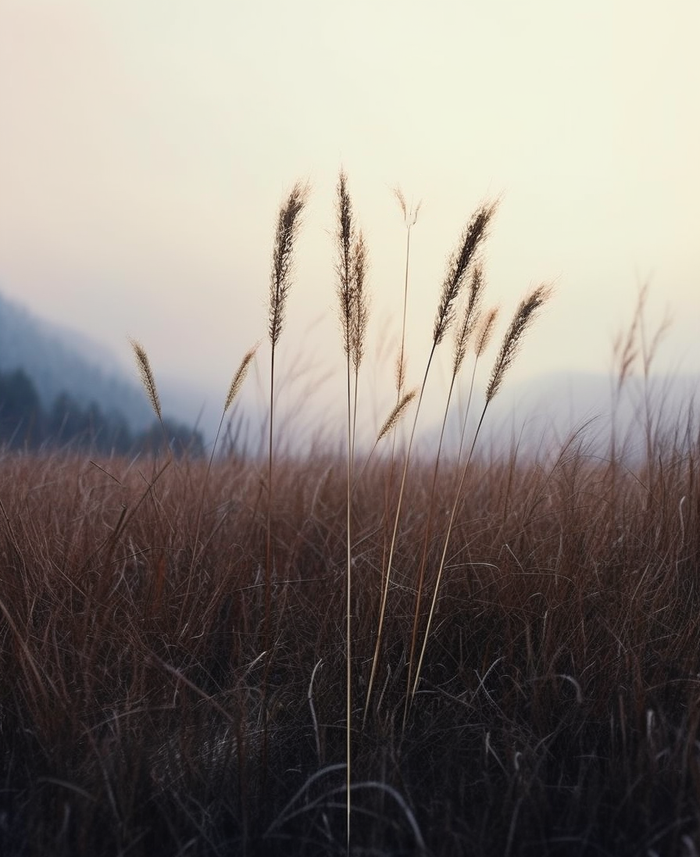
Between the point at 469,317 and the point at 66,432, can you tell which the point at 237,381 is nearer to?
the point at 469,317

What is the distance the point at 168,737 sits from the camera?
1.76 m

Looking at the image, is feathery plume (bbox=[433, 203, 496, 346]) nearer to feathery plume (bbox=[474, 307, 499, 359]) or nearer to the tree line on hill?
feathery plume (bbox=[474, 307, 499, 359])

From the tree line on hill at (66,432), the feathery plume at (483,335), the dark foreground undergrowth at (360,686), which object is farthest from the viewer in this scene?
the tree line on hill at (66,432)

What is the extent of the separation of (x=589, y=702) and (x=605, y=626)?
8.0 inches

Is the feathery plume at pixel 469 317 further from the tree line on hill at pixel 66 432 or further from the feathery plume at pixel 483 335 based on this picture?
the tree line on hill at pixel 66 432

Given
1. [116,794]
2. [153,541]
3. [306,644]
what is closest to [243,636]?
[306,644]

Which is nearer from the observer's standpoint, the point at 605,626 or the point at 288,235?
the point at 288,235

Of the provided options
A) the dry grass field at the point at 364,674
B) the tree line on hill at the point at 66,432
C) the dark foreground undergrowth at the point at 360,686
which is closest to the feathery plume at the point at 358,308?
the dry grass field at the point at 364,674

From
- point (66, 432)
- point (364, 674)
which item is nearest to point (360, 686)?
point (364, 674)

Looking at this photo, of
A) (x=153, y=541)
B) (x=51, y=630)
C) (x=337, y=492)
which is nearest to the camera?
(x=51, y=630)

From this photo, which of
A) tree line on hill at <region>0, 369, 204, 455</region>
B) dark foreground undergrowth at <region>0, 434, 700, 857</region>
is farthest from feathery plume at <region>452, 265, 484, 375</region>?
tree line on hill at <region>0, 369, 204, 455</region>

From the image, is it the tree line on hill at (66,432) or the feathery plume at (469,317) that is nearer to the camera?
the feathery plume at (469,317)

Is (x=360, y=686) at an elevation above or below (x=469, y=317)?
below

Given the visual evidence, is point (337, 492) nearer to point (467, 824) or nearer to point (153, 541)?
point (153, 541)
